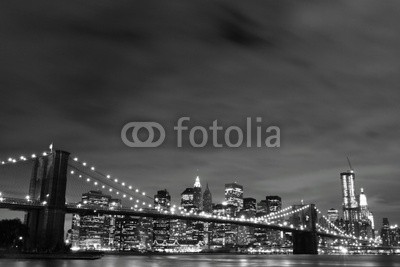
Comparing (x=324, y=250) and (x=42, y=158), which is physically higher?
(x=42, y=158)

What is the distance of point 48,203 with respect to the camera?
6000 cm

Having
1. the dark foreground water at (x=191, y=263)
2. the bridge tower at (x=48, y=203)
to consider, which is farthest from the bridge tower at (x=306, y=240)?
the bridge tower at (x=48, y=203)

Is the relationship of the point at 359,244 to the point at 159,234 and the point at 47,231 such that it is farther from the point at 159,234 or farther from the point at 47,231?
the point at 47,231

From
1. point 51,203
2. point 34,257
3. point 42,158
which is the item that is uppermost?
point 42,158

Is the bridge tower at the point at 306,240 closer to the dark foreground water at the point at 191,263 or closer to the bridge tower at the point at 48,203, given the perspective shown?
the dark foreground water at the point at 191,263

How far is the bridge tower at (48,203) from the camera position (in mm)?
57375

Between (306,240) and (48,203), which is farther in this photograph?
(306,240)

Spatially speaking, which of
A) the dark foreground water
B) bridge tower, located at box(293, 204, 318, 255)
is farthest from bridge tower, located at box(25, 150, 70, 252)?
bridge tower, located at box(293, 204, 318, 255)

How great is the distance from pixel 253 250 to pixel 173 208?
9367cm

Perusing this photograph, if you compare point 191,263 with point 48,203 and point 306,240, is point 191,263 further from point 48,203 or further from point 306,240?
point 306,240

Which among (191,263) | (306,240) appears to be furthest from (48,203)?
(306,240)

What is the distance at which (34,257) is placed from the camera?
51594mm

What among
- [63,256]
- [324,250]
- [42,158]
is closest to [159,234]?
[324,250]

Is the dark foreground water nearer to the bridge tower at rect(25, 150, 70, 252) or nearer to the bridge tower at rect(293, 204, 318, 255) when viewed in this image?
the bridge tower at rect(25, 150, 70, 252)
